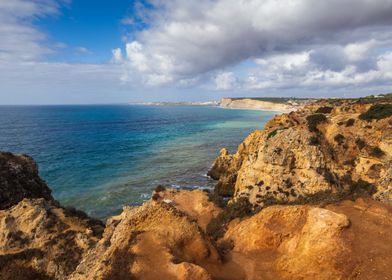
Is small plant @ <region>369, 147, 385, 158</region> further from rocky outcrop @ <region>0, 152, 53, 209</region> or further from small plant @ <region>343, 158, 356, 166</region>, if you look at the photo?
rocky outcrop @ <region>0, 152, 53, 209</region>

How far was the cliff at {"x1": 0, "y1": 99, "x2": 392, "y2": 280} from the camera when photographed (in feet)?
44.5

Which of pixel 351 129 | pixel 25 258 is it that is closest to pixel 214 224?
pixel 25 258

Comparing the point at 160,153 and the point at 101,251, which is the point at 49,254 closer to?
the point at 101,251

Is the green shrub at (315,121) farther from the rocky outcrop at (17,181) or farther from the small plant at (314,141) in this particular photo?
the rocky outcrop at (17,181)

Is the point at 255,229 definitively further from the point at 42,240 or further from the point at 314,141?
the point at 314,141

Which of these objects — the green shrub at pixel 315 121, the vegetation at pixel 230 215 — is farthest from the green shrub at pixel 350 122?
the vegetation at pixel 230 215

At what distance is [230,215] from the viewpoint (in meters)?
27.9

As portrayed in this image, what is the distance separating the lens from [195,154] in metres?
73.1

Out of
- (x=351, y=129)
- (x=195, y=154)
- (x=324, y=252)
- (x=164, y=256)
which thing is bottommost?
(x=195, y=154)

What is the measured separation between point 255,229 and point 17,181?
2917cm

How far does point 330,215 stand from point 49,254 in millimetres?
18373

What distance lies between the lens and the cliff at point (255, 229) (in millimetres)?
13570

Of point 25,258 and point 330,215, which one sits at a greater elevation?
point 330,215

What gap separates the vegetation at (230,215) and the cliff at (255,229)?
19 cm
